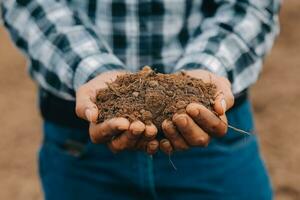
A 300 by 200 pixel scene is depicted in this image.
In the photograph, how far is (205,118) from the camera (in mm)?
1271

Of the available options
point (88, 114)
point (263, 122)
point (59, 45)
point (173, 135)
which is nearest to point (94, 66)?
point (59, 45)

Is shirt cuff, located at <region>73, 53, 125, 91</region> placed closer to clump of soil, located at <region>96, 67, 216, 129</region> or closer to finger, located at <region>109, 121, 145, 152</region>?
clump of soil, located at <region>96, 67, 216, 129</region>

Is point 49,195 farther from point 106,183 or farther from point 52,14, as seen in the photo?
point 52,14

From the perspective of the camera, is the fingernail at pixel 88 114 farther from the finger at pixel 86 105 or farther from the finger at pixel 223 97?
the finger at pixel 223 97

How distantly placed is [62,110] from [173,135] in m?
0.42

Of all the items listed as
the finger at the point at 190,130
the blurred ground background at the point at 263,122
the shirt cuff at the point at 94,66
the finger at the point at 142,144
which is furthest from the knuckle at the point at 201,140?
the blurred ground background at the point at 263,122

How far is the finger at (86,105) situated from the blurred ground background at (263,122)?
1779 millimetres

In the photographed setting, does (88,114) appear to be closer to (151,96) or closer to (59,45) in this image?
(151,96)

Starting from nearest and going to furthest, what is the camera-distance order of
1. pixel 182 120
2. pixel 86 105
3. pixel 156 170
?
pixel 182 120
pixel 86 105
pixel 156 170

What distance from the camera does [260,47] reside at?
160 centimetres

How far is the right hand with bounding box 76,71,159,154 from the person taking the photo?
1265mm

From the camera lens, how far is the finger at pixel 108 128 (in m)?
1.26

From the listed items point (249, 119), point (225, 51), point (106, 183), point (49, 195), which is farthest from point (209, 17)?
point (49, 195)

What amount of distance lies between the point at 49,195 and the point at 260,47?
0.67 meters
